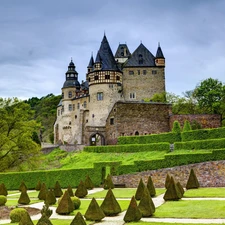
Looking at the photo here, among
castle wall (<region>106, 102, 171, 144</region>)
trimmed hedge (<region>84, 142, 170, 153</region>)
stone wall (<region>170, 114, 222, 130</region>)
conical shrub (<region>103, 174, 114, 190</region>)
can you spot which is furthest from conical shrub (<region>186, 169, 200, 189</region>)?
castle wall (<region>106, 102, 171, 144</region>)

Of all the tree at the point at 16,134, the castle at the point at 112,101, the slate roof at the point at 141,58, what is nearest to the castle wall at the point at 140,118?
the castle at the point at 112,101

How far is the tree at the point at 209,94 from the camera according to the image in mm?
59875

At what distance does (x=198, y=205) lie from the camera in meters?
23.8

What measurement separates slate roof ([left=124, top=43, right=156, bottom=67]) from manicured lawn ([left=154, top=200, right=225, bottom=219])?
4579cm

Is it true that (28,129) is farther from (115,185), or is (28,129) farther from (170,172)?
(170,172)

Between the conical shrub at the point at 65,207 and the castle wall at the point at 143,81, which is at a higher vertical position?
the castle wall at the point at 143,81

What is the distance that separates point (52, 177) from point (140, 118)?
60.3ft

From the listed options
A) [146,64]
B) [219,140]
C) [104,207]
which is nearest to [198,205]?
[104,207]

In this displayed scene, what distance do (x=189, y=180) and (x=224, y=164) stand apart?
3795mm

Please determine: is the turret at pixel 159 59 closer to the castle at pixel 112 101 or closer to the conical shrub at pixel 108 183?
the castle at pixel 112 101

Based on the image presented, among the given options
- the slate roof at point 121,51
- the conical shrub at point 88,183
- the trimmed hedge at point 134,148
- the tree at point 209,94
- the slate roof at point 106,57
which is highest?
the slate roof at point 121,51

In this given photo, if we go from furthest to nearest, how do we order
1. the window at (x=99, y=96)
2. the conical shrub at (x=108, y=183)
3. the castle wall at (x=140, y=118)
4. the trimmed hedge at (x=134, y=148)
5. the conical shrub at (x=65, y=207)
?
the window at (x=99, y=96) < the castle wall at (x=140, y=118) < the trimmed hedge at (x=134, y=148) < the conical shrub at (x=108, y=183) < the conical shrub at (x=65, y=207)

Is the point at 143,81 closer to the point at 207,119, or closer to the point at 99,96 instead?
the point at 99,96

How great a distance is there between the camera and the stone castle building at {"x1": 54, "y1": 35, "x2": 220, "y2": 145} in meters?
56.3
